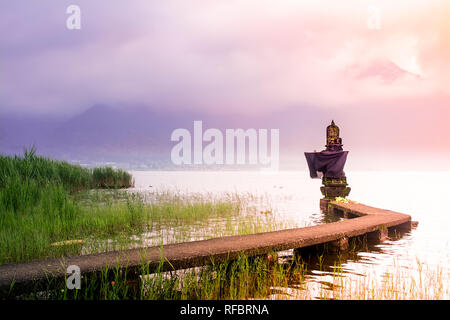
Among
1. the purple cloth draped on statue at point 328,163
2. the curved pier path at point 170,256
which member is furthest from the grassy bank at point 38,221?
the purple cloth draped on statue at point 328,163

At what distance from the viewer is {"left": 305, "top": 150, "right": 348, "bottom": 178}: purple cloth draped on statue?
14.2 meters

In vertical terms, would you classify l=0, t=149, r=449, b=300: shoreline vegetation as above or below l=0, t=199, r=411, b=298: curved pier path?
below

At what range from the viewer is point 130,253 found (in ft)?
17.7

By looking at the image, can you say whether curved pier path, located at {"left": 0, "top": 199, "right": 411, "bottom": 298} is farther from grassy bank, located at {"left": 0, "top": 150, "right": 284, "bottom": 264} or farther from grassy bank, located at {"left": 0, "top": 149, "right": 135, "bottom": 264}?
grassy bank, located at {"left": 0, "top": 149, "right": 135, "bottom": 264}

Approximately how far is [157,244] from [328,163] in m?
8.82

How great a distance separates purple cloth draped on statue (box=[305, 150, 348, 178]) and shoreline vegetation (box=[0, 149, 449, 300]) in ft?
12.3

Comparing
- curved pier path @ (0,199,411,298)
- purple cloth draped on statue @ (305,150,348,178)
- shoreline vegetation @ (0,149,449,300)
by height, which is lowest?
shoreline vegetation @ (0,149,449,300)

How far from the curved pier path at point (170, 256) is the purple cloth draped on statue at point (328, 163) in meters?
6.02

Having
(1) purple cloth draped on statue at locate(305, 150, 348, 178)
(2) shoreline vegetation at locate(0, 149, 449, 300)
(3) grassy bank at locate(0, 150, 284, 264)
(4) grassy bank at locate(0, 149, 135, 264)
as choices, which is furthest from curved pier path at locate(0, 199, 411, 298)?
(1) purple cloth draped on statue at locate(305, 150, 348, 178)

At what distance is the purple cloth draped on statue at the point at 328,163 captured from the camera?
14203mm

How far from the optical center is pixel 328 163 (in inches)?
571
